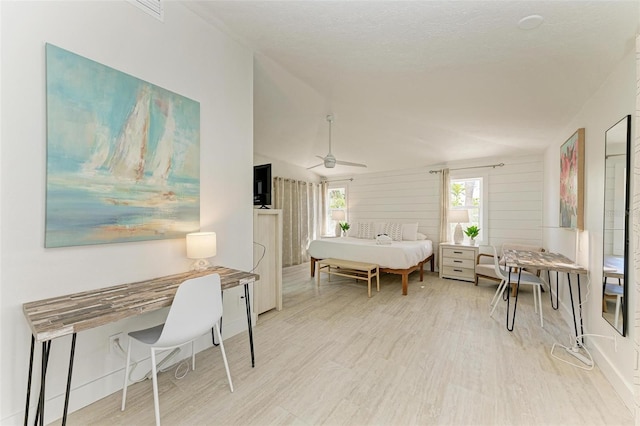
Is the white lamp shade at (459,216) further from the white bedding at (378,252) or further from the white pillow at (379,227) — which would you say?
the white pillow at (379,227)

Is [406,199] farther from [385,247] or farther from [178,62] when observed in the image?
[178,62]

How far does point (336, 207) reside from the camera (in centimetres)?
696

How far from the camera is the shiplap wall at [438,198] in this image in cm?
440

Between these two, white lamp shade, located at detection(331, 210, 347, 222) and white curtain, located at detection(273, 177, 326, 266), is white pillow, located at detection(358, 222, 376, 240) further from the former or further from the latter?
white curtain, located at detection(273, 177, 326, 266)

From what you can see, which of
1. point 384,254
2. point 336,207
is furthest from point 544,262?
Answer: point 336,207

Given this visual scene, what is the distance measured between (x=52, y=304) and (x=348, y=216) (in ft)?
18.6

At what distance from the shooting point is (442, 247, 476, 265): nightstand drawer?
4465 mm

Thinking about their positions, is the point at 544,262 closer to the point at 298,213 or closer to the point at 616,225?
the point at 616,225

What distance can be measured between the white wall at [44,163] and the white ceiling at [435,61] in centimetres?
44

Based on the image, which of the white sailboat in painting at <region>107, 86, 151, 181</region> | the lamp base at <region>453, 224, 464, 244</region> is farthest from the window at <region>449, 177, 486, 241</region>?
the white sailboat in painting at <region>107, 86, 151, 181</region>

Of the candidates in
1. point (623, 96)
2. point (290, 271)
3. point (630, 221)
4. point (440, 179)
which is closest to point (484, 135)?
point (440, 179)

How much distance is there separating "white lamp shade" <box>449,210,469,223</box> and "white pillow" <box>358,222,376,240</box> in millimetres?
1608

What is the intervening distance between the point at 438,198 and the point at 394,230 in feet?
3.65

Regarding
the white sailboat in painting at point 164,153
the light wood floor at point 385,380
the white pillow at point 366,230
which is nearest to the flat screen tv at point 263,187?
the white sailboat in painting at point 164,153
